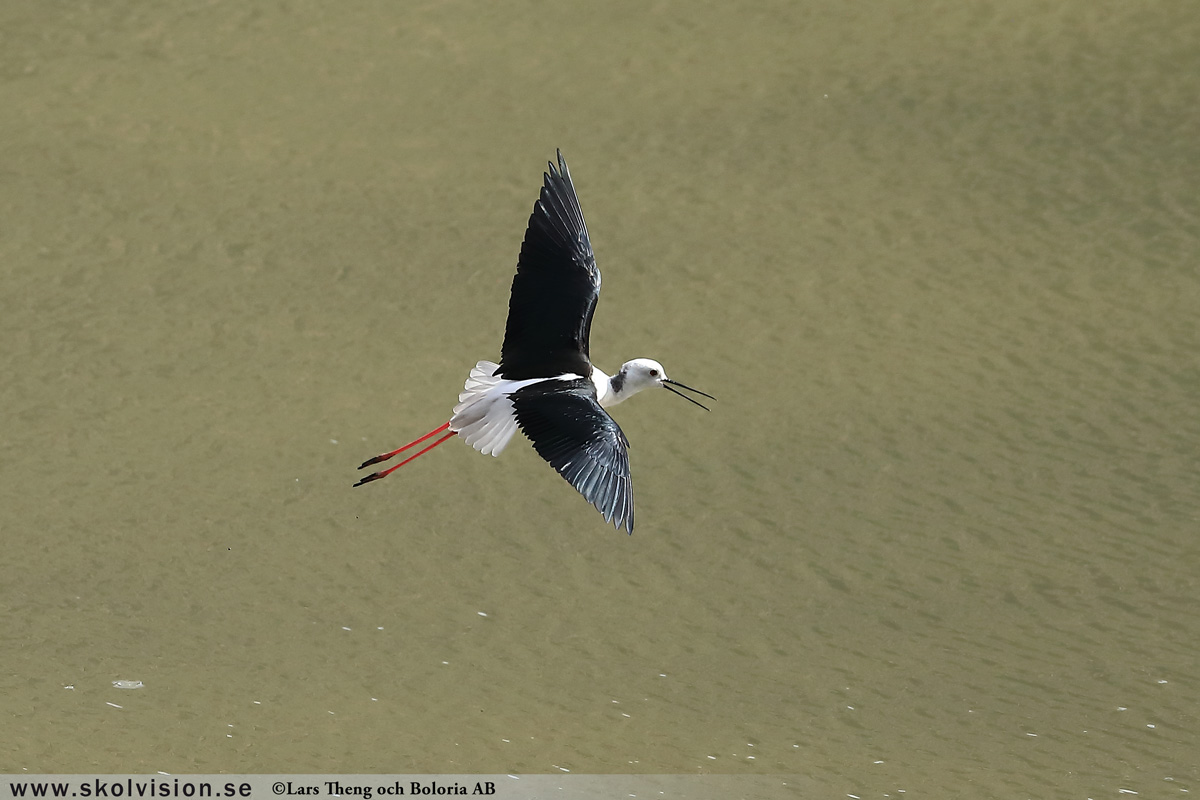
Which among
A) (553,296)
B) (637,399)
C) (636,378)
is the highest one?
(553,296)

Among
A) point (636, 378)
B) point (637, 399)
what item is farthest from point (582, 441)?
point (637, 399)

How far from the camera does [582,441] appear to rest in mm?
4121

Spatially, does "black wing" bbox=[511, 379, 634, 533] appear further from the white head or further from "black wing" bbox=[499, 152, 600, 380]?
the white head

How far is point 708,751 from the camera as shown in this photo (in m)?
4.76

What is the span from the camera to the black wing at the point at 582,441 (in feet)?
13.1

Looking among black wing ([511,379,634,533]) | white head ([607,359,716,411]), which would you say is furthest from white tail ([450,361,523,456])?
white head ([607,359,716,411])

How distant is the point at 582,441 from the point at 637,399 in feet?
6.39

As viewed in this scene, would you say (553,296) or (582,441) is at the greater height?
(553,296)

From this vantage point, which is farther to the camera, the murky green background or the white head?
the murky green background

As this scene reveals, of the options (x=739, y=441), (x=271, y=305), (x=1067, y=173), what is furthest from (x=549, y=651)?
(x=1067, y=173)

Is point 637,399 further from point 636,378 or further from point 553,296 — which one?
point 553,296

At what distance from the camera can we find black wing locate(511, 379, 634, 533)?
4008 millimetres

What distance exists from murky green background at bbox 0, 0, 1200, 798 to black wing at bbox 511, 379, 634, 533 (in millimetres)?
954

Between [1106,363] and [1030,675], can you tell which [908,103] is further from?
[1030,675]
